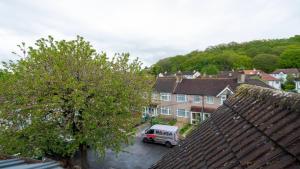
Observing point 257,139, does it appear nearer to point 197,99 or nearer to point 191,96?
point 197,99

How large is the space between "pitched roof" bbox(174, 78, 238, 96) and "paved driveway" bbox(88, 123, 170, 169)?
12254mm

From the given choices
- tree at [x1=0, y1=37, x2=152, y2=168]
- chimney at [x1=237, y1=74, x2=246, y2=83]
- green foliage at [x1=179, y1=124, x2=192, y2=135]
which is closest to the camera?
tree at [x1=0, y1=37, x2=152, y2=168]

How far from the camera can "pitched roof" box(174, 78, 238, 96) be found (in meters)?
32.0

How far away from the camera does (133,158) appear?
21922 millimetres

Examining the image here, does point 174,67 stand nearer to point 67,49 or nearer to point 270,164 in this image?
point 67,49

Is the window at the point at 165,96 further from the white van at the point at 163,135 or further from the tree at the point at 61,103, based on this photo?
the tree at the point at 61,103

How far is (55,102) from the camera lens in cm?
1320

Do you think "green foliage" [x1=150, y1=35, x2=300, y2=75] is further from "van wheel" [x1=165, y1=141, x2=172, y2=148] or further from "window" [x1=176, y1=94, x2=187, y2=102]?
"van wheel" [x1=165, y1=141, x2=172, y2=148]

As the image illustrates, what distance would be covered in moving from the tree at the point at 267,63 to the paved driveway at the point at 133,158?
91081 mm

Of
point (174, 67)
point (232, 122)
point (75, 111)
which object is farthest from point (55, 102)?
point (174, 67)

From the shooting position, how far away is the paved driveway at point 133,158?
66.0 feet

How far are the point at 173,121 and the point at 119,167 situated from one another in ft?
55.3

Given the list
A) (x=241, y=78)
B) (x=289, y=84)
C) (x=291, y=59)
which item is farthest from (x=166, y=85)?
(x=291, y=59)

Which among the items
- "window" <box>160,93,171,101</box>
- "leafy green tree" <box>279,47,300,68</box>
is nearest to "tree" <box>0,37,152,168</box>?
"window" <box>160,93,171,101</box>
